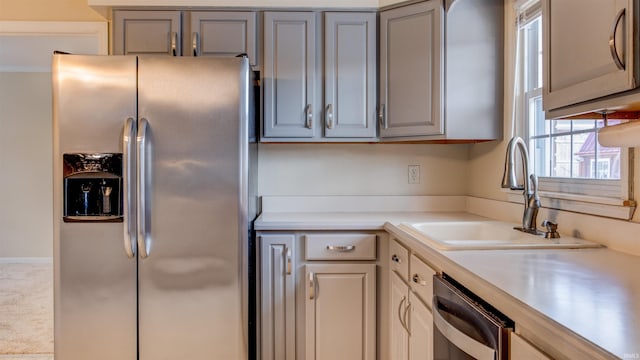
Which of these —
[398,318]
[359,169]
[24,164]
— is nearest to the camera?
[398,318]

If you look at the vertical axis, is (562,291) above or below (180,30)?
below

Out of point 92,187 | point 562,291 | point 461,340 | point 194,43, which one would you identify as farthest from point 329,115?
point 562,291

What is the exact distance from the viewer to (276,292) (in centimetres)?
199

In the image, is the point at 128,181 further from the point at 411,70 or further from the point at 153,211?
the point at 411,70

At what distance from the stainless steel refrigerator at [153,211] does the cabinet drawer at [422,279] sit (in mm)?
738

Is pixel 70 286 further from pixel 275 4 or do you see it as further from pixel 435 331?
pixel 275 4

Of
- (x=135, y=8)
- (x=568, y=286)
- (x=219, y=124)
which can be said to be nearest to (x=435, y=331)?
(x=568, y=286)

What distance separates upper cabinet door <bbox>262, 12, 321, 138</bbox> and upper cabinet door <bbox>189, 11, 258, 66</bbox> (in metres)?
0.09

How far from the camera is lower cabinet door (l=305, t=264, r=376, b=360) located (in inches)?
79.0

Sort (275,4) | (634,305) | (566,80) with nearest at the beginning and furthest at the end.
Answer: (634,305) < (566,80) < (275,4)

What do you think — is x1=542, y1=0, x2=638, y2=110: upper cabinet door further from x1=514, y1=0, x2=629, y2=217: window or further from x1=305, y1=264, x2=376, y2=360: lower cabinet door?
x1=305, y1=264, x2=376, y2=360: lower cabinet door

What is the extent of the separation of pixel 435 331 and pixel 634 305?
0.59m

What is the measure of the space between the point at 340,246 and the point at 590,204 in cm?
105

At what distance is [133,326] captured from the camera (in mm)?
1795
